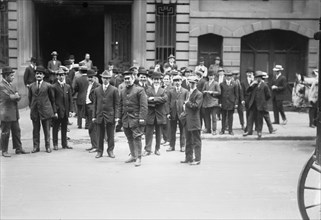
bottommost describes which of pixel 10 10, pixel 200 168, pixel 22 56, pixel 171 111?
pixel 200 168

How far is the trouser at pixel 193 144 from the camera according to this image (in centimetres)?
1264

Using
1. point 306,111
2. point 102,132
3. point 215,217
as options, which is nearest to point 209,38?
point 306,111

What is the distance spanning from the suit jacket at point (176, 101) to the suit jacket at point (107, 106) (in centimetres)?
179

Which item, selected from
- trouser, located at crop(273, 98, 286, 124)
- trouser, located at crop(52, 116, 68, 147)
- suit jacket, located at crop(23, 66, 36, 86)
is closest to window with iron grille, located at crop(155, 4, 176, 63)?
suit jacket, located at crop(23, 66, 36, 86)

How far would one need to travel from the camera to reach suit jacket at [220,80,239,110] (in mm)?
17562

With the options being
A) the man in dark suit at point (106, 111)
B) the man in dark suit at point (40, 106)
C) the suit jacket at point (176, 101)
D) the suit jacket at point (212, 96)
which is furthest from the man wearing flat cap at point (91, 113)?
the suit jacket at point (212, 96)

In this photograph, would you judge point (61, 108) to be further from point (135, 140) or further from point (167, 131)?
point (167, 131)

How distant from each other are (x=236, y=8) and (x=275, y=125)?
6.97m

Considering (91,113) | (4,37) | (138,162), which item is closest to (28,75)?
(4,37)

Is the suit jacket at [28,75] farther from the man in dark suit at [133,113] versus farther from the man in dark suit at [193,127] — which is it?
the man in dark suit at [193,127]

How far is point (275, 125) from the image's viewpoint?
19688mm

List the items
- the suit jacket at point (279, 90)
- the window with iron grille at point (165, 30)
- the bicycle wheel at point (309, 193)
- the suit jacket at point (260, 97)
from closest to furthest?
the bicycle wheel at point (309, 193)
the suit jacket at point (260, 97)
the suit jacket at point (279, 90)
the window with iron grille at point (165, 30)

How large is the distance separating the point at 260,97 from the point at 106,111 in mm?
5750

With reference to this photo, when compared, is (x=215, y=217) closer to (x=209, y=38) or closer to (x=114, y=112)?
(x=114, y=112)
